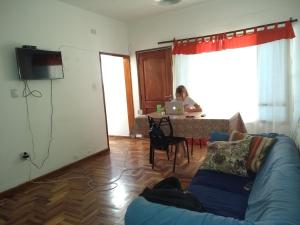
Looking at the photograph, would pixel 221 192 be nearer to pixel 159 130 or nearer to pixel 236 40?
pixel 159 130

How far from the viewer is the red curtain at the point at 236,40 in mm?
3723

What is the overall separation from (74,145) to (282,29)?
3.98m

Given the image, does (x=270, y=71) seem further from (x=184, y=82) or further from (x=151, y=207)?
(x=151, y=207)

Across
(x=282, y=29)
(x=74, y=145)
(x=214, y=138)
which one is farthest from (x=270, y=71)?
(x=74, y=145)

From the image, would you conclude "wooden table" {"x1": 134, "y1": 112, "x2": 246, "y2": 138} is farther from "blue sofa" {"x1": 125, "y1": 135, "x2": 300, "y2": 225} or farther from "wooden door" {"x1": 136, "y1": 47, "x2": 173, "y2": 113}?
"wooden door" {"x1": 136, "y1": 47, "x2": 173, "y2": 113}

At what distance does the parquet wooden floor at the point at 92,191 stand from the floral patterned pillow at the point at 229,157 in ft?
2.97

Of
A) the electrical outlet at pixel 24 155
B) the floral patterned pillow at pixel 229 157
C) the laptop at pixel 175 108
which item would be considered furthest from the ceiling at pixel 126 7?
the floral patterned pillow at pixel 229 157

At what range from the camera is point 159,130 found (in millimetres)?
3342

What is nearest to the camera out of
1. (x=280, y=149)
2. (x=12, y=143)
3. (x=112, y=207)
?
(x=280, y=149)

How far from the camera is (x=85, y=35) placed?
13.8ft

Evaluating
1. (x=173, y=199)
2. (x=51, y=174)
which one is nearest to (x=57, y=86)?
(x=51, y=174)

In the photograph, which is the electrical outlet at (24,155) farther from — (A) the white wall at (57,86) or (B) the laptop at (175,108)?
(B) the laptop at (175,108)

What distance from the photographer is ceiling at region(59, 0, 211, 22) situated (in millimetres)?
3934

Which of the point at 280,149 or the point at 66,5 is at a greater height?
the point at 66,5
